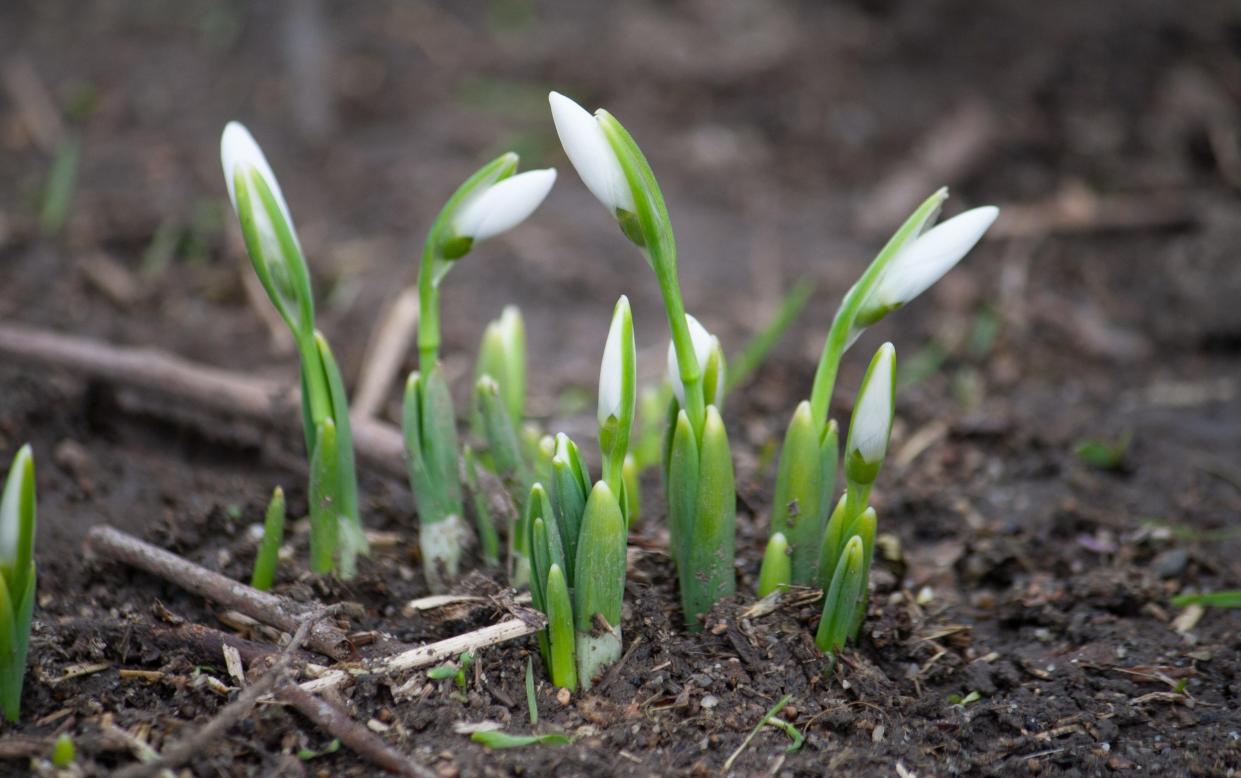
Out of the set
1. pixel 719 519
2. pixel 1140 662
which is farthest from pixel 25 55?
pixel 1140 662

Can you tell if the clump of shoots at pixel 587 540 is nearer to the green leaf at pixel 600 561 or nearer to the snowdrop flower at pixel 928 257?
the green leaf at pixel 600 561

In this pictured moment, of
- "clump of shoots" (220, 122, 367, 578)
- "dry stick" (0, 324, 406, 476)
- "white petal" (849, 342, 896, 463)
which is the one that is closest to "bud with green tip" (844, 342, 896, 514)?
"white petal" (849, 342, 896, 463)

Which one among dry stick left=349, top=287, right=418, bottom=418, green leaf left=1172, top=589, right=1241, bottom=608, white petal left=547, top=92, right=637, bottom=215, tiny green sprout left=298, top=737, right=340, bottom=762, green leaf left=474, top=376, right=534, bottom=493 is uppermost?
white petal left=547, top=92, right=637, bottom=215

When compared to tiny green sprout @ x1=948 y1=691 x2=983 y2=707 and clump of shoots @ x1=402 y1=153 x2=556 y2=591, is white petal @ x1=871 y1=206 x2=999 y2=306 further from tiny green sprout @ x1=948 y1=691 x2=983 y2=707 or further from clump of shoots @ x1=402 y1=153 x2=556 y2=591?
tiny green sprout @ x1=948 y1=691 x2=983 y2=707

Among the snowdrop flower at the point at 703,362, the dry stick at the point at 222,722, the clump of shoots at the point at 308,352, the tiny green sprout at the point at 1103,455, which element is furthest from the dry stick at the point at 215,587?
the tiny green sprout at the point at 1103,455

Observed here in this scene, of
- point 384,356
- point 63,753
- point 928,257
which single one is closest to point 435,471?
point 63,753

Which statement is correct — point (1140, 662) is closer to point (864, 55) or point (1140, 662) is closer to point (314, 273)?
point (314, 273)

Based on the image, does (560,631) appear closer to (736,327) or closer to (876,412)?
(876,412)
